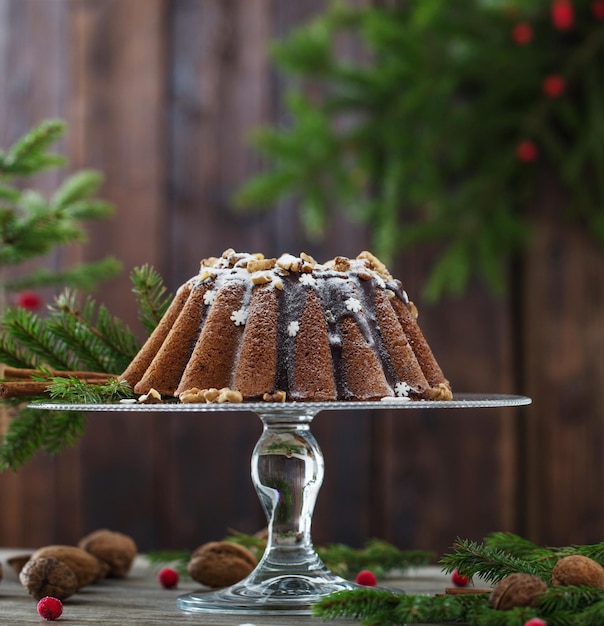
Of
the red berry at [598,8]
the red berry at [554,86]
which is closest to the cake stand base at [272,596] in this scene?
the red berry at [554,86]

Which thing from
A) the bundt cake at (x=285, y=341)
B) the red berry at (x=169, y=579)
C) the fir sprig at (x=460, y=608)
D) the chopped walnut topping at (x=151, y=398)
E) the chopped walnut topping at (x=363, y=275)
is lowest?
the red berry at (x=169, y=579)

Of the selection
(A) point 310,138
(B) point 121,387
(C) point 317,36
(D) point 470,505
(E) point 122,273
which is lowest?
(D) point 470,505

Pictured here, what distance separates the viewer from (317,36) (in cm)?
227

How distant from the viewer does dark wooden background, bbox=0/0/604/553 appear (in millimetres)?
2379

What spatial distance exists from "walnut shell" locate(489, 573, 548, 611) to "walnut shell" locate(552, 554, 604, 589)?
50mm

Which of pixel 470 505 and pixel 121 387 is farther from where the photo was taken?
pixel 470 505

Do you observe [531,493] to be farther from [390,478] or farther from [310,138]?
[310,138]

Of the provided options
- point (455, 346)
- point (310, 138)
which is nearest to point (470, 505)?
point (455, 346)

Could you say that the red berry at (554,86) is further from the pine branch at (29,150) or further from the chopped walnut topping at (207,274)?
the chopped walnut topping at (207,274)

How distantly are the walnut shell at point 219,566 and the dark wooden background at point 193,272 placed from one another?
1.05 meters

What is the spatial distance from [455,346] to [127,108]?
3.12ft

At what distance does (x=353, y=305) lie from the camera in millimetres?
1171

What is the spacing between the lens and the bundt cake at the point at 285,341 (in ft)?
3.69

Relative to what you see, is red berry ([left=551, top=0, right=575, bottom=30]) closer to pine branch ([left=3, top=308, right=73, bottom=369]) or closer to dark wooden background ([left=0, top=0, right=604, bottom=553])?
dark wooden background ([left=0, top=0, right=604, bottom=553])
